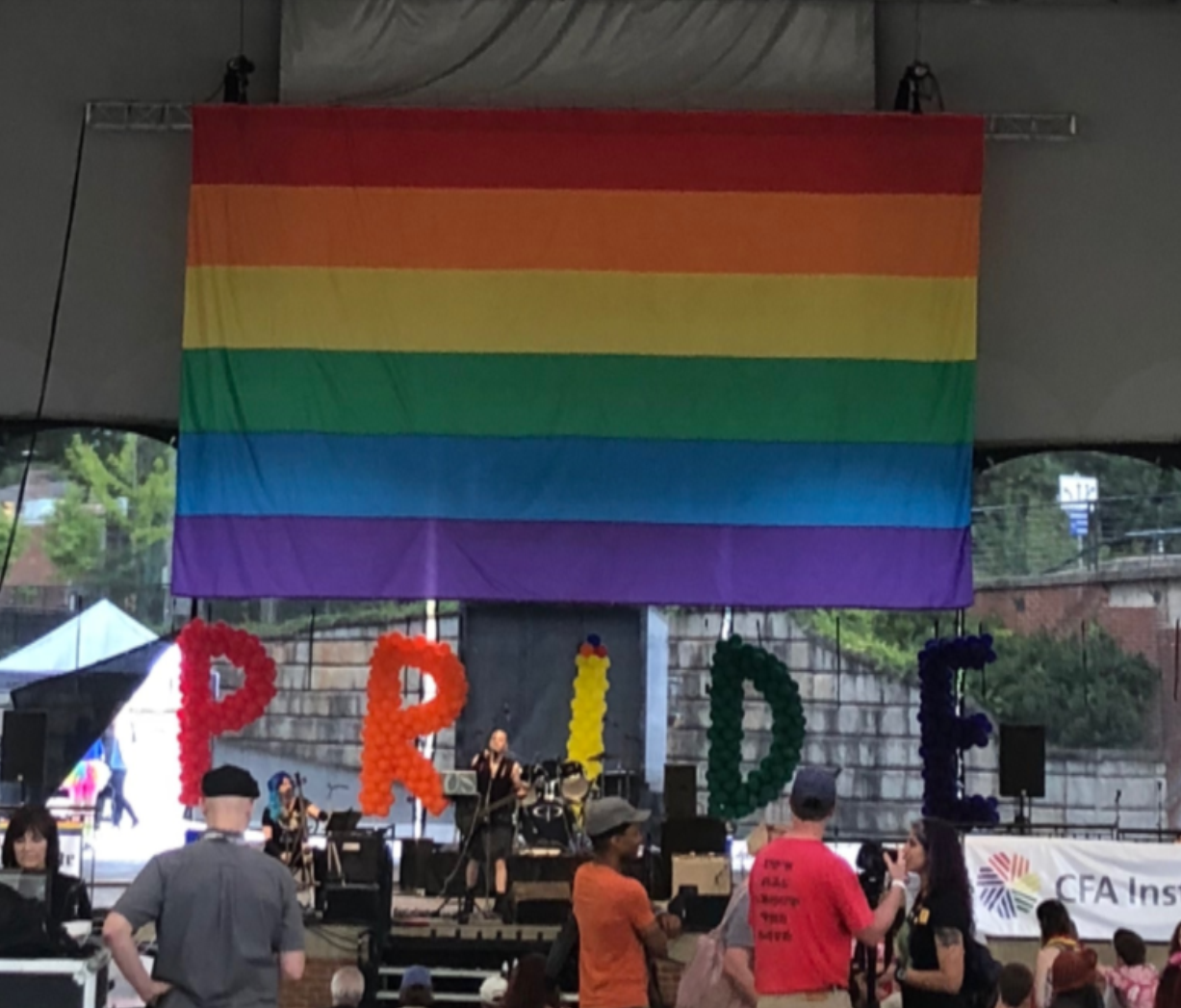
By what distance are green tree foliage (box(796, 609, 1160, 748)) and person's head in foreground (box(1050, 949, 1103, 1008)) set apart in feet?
31.5

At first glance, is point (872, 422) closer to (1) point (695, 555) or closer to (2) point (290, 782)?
(1) point (695, 555)

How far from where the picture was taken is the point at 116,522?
47.0ft

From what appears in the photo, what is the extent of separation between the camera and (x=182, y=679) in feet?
35.7

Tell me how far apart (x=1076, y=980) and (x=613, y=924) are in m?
1.35

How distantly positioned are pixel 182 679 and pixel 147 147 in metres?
3.27

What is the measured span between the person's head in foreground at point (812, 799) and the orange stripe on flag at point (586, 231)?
651cm

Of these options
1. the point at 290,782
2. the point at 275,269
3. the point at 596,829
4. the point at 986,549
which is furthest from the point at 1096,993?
the point at 986,549

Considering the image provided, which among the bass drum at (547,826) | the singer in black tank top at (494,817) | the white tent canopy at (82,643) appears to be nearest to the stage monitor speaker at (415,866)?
the singer in black tank top at (494,817)

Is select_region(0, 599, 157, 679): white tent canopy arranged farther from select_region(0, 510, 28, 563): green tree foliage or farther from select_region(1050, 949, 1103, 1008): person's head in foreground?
select_region(1050, 949, 1103, 1008): person's head in foreground

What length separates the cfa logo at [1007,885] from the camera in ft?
31.1

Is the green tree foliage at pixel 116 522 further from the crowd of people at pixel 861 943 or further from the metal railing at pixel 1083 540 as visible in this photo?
the crowd of people at pixel 861 943

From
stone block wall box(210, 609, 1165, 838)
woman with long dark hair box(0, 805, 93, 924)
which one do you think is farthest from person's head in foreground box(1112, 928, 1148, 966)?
stone block wall box(210, 609, 1165, 838)

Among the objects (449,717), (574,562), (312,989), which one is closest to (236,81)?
(574,562)

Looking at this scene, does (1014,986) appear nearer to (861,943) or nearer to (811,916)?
(861,943)
